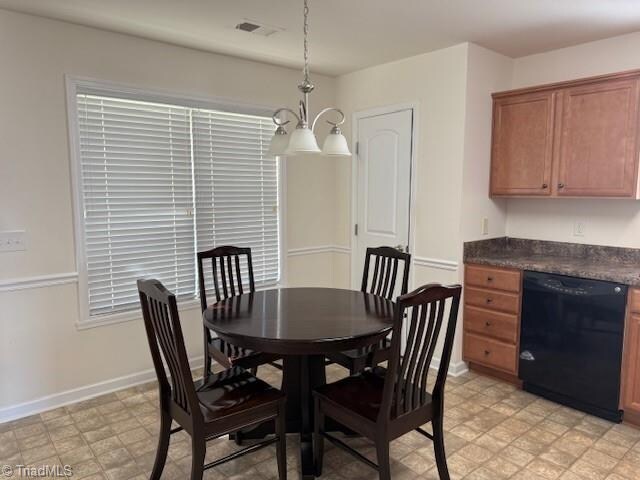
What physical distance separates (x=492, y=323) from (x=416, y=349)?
1.69 metres

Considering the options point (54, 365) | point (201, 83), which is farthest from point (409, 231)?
point (54, 365)

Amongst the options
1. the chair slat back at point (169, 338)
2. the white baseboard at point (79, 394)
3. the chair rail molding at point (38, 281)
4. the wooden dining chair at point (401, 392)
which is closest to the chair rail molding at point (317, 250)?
the white baseboard at point (79, 394)

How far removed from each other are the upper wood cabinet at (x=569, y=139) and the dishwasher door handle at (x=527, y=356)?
1122 mm

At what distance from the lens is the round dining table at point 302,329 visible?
6.53ft

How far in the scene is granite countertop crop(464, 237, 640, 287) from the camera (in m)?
2.85

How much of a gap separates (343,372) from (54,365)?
6.54 ft

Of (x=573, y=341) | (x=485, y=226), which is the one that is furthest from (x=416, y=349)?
(x=485, y=226)

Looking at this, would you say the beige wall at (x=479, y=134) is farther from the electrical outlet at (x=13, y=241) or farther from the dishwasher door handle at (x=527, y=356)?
the electrical outlet at (x=13, y=241)

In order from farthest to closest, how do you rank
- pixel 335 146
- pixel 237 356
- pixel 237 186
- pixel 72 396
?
pixel 237 186
pixel 72 396
pixel 237 356
pixel 335 146

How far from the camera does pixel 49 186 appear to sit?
2875mm

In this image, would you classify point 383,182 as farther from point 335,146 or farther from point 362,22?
point 335,146

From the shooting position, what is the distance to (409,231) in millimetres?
3723

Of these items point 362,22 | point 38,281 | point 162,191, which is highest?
point 362,22

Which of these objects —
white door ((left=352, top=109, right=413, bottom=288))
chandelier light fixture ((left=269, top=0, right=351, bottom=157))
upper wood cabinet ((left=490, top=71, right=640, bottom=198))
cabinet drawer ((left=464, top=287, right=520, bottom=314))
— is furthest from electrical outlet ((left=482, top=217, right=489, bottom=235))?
chandelier light fixture ((left=269, top=0, right=351, bottom=157))
